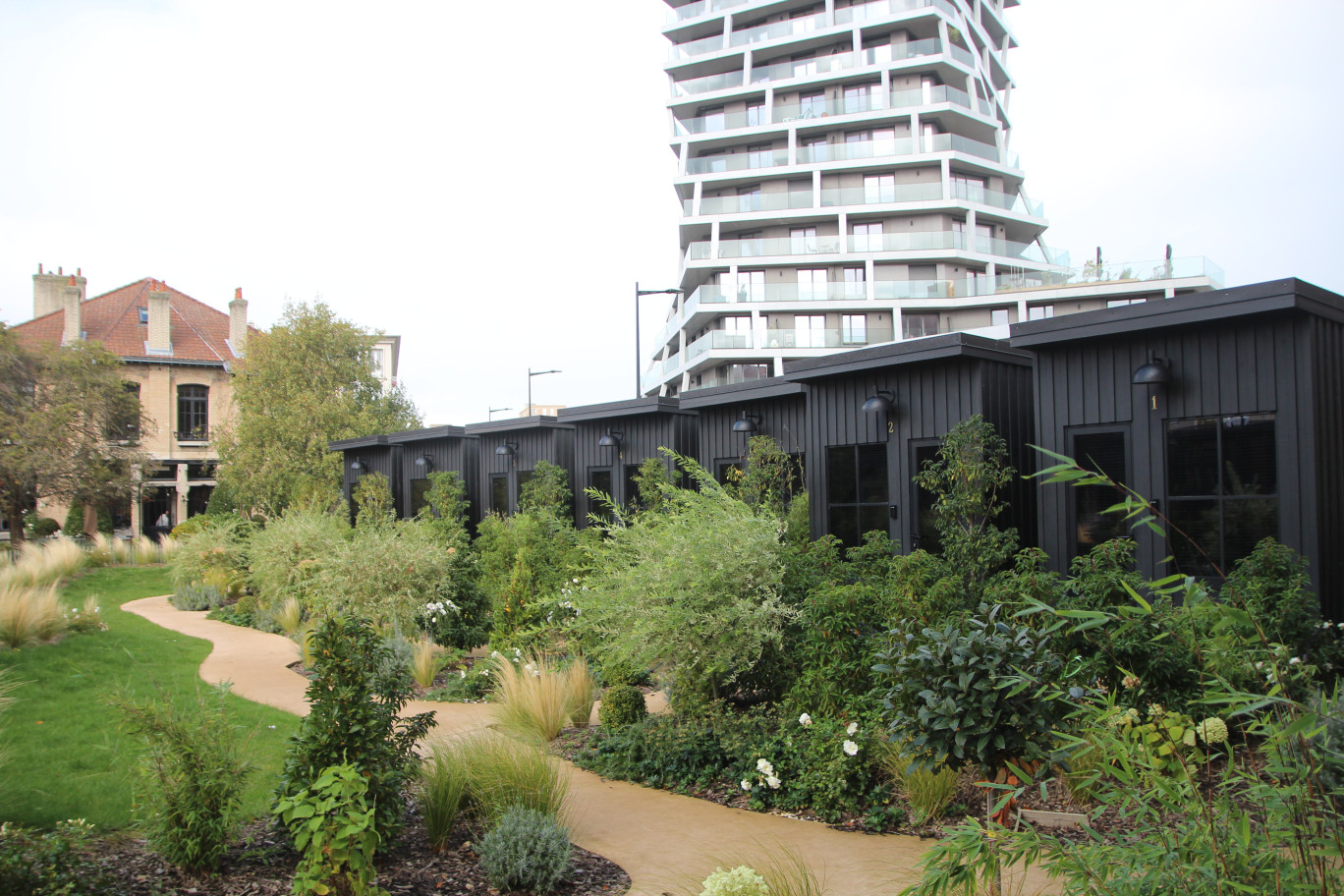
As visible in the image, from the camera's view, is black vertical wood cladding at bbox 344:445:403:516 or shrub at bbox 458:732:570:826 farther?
black vertical wood cladding at bbox 344:445:403:516

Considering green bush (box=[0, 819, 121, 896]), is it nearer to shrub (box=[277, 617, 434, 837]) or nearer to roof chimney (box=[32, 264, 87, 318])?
shrub (box=[277, 617, 434, 837])

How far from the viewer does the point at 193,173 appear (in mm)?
12750

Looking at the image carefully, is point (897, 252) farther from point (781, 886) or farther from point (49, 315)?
point (781, 886)

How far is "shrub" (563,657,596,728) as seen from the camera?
7.61m

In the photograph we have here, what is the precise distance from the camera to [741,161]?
4616 centimetres

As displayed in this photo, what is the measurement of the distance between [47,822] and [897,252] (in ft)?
142

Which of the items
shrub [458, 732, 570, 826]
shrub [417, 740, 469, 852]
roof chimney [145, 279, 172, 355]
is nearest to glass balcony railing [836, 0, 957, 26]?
roof chimney [145, 279, 172, 355]

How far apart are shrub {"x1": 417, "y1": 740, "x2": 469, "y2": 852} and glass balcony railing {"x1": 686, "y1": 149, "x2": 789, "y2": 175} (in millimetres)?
44693

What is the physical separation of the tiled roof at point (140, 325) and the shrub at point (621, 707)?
34732 millimetres

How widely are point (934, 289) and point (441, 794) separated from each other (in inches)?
1653

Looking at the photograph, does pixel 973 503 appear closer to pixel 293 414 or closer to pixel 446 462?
pixel 446 462

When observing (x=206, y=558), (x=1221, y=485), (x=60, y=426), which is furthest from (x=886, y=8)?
(x=1221, y=485)

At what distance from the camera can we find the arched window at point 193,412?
35.6m

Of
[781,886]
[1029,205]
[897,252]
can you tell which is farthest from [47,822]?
[1029,205]
